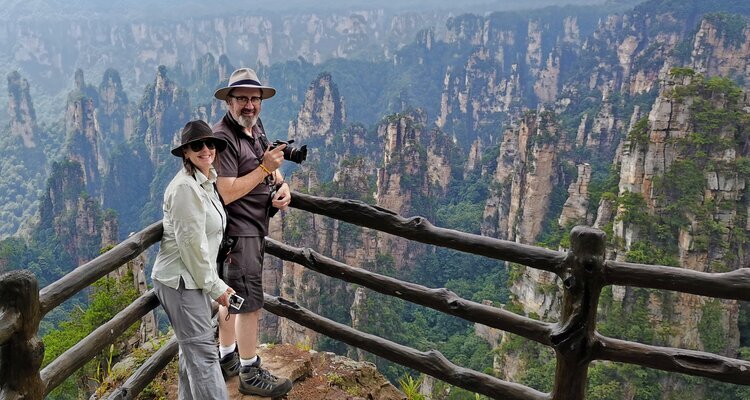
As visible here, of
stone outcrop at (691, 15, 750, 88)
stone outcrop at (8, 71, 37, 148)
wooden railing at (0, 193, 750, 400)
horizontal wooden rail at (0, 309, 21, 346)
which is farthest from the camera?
stone outcrop at (8, 71, 37, 148)

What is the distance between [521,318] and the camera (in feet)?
9.99

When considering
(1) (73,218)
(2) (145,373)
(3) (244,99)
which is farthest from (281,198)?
(1) (73,218)

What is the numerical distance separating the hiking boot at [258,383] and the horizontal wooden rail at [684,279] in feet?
6.15

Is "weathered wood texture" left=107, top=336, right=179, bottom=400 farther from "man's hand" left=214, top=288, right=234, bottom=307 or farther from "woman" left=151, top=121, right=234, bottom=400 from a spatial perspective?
"man's hand" left=214, top=288, right=234, bottom=307

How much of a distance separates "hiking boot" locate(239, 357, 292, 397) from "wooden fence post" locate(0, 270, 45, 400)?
3.54 feet

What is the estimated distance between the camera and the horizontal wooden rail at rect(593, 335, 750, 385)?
2.61 m

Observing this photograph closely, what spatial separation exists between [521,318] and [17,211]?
8655 cm

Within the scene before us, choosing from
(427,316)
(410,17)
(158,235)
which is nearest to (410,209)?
(427,316)

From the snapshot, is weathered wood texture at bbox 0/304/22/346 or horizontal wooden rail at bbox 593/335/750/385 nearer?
weathered wood texture at bbox 0/304/22/346

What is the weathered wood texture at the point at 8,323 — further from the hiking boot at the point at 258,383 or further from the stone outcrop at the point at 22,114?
the stone outcrop at the point at 22,114

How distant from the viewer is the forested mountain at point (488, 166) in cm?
2108

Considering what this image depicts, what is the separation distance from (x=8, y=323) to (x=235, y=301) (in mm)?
935

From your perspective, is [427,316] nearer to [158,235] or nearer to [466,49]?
[158,235]

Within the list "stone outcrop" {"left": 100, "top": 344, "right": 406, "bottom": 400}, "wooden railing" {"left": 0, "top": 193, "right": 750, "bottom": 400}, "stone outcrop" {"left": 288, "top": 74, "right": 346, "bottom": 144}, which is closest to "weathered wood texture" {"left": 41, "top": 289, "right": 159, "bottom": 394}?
"wooden railing" {"left": 0, "top": 193, "right": 750, "bottom": 400}
